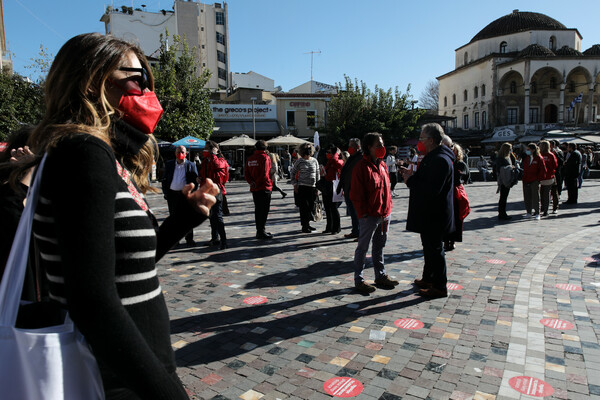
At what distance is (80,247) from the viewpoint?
983mm

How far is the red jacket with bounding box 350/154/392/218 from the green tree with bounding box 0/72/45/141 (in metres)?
20.6

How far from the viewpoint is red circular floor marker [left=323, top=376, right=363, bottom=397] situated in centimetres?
305

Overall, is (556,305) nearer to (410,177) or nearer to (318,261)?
(410,177)

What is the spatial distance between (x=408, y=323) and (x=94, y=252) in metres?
3.82

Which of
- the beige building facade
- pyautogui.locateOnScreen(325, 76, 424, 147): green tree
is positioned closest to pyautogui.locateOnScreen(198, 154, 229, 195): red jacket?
pyautogui.locateOnScreen(325, 76, 424, 147): green tree

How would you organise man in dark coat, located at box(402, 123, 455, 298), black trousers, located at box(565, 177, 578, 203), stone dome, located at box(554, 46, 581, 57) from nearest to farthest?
man in dark coat, located at box(402, 123, 455, 298) < black trousers, located at box(565, 177, 578, 203) < stone dome, located at box(554, 46, 581, 57)

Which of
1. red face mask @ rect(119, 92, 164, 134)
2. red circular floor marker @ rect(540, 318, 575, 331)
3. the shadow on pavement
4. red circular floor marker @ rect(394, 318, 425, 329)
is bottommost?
red circular floor marker @ rect(540, 318, 575, 331)

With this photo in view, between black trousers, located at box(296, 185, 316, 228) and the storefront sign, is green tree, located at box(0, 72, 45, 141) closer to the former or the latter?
the storefront sign

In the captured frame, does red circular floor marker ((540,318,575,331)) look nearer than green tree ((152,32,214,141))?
Yes

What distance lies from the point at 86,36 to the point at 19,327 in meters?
0.85

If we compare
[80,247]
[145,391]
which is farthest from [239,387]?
[80,247]

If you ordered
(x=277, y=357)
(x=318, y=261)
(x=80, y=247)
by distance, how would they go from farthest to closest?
(x=318, y=261)
(x=277, y=357)
(x=80, y=247)

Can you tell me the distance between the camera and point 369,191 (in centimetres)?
530

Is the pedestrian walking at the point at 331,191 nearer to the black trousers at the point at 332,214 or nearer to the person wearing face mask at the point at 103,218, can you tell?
the black trousers at the point at 332,214
